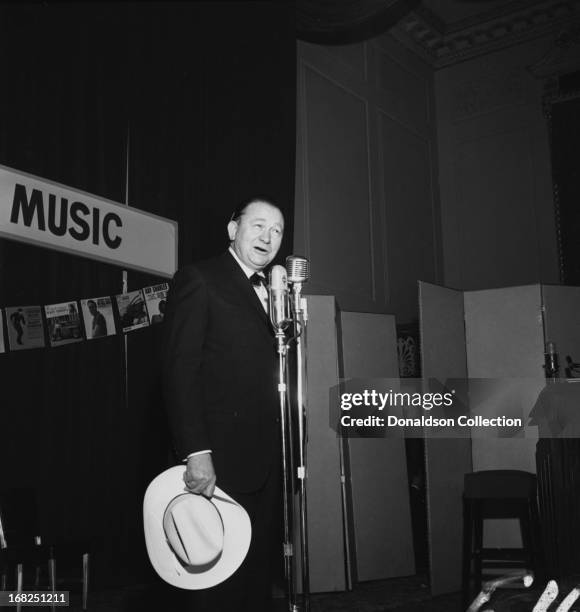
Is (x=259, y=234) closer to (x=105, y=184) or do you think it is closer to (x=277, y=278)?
(x=277, y=278)

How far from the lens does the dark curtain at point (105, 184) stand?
359 centimetres

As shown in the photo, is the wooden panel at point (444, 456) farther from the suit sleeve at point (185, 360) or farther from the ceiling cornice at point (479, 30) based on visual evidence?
the ceiling cornice at point (479, 30)

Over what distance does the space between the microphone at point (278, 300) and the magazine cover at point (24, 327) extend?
191cm

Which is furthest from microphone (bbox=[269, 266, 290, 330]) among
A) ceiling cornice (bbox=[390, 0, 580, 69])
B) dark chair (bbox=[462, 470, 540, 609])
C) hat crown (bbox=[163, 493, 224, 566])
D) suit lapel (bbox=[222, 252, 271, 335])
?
ceiling cornice (bbox=[390, 0, 580, 69])

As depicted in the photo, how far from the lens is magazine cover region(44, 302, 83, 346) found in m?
3.68

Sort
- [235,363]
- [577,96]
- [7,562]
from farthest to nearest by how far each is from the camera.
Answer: [577,96]
[7,562]
[235,363]

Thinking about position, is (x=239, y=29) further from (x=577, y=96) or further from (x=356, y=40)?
(x=577, y=96)

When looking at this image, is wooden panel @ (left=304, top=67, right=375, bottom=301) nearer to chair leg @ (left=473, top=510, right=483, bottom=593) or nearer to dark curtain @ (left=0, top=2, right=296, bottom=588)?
dark curtain @ (left=0, top=2, right=296, bottom=588)

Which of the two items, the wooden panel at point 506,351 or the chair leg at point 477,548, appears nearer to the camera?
the chair leg at point 477,548

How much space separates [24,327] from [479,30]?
19.3 feet

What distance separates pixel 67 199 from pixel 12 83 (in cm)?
65

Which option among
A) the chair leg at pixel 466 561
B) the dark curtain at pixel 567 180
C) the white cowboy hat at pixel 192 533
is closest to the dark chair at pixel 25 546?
the white cowboy hat at pixel 192 533

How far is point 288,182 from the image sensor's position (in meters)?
5.22

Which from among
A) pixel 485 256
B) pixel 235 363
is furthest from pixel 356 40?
pixel 235 363
